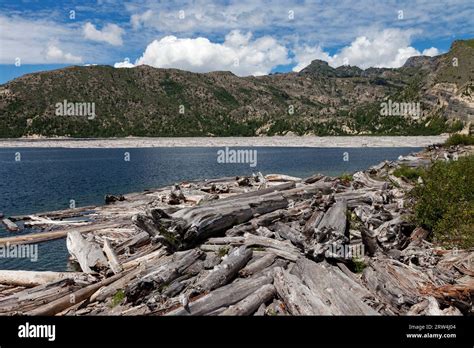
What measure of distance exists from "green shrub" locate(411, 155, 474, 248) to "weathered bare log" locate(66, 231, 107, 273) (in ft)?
39.9

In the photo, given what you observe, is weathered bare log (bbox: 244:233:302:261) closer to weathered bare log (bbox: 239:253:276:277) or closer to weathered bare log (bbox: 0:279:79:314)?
weathered bare log (bbox: 239:253:276:277)

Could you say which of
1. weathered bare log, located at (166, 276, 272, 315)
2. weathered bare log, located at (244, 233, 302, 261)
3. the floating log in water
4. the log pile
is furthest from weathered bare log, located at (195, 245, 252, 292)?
the floating log in water

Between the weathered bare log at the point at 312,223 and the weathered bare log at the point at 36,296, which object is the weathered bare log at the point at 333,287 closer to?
the weathered bare log at the point at 312,223

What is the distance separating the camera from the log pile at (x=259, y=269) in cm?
1044

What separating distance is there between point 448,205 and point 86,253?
46.6ft

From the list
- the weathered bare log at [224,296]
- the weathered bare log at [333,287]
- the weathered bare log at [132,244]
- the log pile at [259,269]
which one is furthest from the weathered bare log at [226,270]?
the weathered bare log at [132,244]

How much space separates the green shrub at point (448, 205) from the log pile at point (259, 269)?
2.07ft

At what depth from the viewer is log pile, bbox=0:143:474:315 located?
10438 millimetres

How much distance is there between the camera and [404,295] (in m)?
10.7

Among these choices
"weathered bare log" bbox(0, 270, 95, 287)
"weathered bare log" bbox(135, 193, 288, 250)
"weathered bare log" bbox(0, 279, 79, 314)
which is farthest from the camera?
"weathered bare log" bbox(135, 193, 288, 250)

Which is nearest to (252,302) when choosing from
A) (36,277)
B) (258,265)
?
(258,265)
